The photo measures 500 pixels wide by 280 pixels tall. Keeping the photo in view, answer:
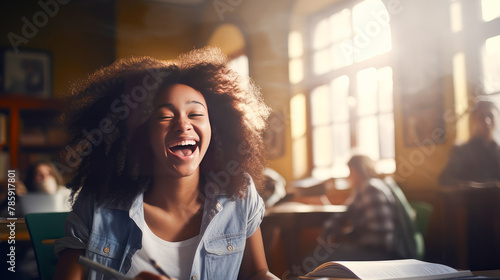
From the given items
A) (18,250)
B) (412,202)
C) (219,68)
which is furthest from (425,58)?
(18,250)

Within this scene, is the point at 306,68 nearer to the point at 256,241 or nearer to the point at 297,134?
the point at 297,134

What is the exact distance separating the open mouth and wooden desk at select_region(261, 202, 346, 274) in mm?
1877

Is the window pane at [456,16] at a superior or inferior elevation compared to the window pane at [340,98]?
superior

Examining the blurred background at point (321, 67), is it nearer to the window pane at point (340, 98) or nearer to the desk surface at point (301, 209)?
the window pane at point (340, 98)

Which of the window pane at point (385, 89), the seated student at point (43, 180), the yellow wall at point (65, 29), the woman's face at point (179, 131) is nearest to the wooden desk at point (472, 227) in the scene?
the window pane at point (385, 89)

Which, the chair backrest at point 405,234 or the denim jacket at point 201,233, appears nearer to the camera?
the denim jacket at point 201,233

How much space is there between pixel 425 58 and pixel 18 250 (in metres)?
2.32

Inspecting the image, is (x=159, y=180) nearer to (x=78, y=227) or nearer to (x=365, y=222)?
(x=78, y=227)

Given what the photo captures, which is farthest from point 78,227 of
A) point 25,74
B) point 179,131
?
point 25,74

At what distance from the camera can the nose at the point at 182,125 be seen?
104cm

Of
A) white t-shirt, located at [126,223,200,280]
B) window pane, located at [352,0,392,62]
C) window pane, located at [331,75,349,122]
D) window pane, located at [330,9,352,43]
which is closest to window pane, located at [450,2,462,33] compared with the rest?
window pane, located at [352,0,392,62]

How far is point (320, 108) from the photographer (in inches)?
129

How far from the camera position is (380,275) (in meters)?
0.82

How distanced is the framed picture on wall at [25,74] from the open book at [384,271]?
285 cm
